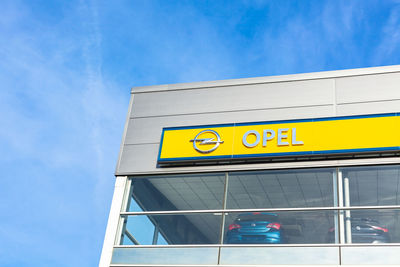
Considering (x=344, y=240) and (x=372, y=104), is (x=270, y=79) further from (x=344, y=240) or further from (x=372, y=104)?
(x=344, y=240)

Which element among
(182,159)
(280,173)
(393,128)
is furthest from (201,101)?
(393,128)

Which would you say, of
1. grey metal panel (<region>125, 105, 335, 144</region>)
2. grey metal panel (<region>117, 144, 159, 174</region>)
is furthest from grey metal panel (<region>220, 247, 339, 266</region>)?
grey metal panel (<region>125, 105, 335, 144</region>)

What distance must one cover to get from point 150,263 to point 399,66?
711 centimetres

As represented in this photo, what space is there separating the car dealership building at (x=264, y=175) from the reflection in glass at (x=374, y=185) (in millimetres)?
21

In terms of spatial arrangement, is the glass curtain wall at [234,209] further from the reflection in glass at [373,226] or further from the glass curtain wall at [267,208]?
the reflection in glass at [373,226]

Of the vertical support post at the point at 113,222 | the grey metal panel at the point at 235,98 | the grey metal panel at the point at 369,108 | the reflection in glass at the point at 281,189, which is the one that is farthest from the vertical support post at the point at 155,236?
the grey metal panel at the point at 369,108

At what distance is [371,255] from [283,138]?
10.7 feet

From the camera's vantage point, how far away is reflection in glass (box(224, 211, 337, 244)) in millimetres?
10055

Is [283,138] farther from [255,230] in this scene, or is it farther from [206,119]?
[255,230]

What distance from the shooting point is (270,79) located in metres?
12.5

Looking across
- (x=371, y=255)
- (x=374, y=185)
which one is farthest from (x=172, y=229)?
(x=374, y=185)

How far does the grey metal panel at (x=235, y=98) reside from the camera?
12.0 m

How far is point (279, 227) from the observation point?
1037 centimetres

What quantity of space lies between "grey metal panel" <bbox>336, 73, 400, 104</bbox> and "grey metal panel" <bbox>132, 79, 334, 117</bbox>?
0.89ft
